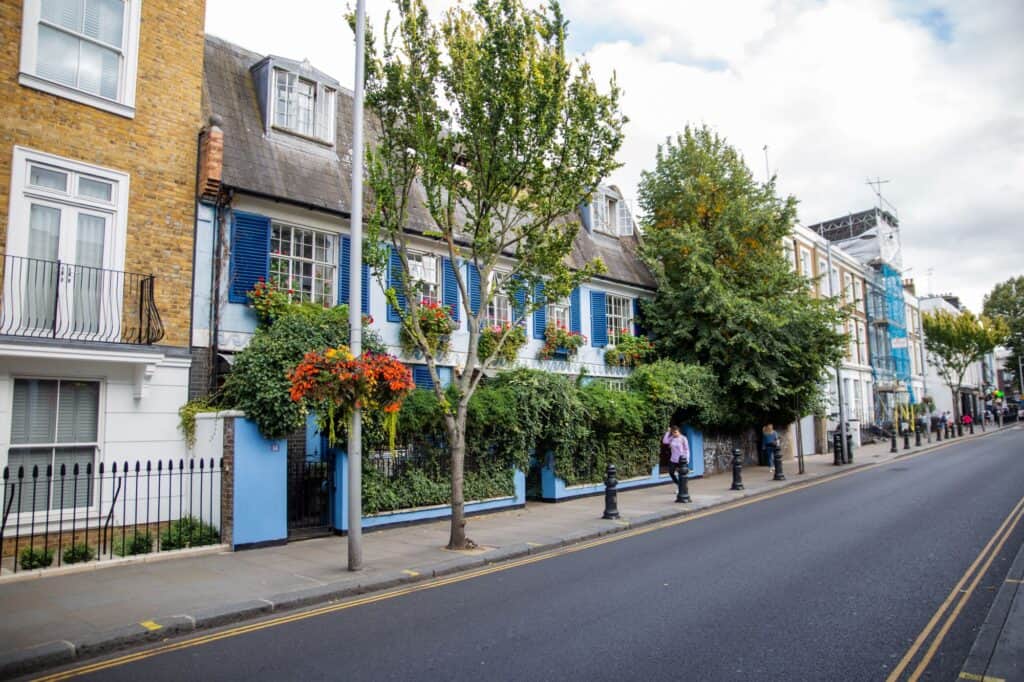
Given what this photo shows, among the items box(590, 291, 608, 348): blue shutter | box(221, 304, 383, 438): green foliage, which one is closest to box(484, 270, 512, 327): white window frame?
box(590, 291, 608, 348): blue shutter

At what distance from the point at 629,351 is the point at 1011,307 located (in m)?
66.5

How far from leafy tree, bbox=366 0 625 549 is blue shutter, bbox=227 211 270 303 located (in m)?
3.01

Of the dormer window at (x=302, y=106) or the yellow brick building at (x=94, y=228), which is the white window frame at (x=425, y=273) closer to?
the dormer window at (x=302, y=106)

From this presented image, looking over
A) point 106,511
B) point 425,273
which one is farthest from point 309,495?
point 425,273

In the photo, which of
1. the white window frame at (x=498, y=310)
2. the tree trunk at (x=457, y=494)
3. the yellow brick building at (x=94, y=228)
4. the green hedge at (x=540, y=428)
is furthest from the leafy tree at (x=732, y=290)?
the yellow brick building at (x=94, y=228)

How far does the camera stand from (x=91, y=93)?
428 inches

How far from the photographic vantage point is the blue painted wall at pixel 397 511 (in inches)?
463

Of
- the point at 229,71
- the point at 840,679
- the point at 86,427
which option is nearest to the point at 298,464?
the point at 86,427

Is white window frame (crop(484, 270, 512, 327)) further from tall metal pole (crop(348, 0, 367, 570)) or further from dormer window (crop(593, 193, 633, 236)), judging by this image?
tall metal pole (crop(348, 0, 367, 570))

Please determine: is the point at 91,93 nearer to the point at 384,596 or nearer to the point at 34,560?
the point at 34,560

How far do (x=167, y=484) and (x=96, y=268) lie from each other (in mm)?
3634

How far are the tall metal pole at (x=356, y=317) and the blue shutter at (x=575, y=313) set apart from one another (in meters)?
11.5

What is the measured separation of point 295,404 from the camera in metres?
10.7

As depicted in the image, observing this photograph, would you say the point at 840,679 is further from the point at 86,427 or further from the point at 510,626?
the point at 86,427
